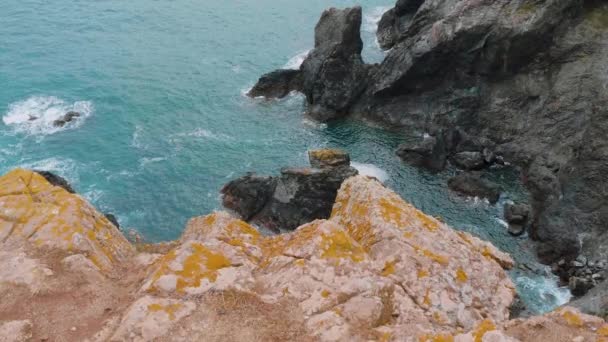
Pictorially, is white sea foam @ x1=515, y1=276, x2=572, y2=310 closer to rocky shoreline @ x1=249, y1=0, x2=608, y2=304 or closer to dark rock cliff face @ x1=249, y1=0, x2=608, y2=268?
rocky shoreline @ x1=249, y1=0, x2=608, y2=304

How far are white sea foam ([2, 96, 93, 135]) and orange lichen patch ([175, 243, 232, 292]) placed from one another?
5257cm

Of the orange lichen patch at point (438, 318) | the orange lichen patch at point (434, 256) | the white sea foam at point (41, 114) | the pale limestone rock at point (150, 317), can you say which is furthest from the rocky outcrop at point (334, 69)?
the pale limestone rock at point (150, 317)

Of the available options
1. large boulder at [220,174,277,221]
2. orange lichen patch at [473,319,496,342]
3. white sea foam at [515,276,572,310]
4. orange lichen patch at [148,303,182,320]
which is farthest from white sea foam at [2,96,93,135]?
orange lichen patch at [473,319,496,342]

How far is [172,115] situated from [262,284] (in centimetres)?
5320

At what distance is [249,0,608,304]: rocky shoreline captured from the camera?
149 feet

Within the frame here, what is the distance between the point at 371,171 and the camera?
2213 inches

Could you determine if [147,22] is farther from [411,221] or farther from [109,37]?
[411,221]

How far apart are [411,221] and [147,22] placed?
8693cm

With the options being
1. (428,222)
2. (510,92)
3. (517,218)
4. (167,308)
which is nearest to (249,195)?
(517,218)

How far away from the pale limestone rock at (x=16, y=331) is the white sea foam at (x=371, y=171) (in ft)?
135

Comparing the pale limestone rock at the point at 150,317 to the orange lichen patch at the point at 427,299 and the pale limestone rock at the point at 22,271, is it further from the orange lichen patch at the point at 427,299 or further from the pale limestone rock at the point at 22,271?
the orange lichen patch at the point at 427,299

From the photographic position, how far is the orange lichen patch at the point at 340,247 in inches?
736

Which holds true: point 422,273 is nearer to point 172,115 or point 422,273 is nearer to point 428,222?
point 428,222

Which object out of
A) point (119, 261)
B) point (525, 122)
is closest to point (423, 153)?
point (525, 122)
